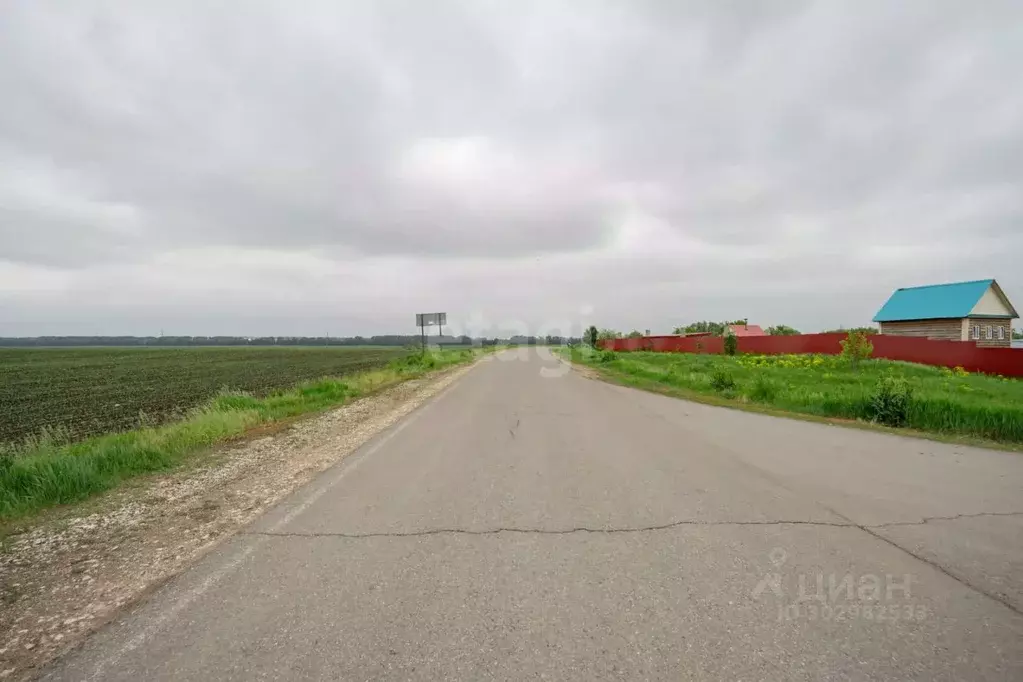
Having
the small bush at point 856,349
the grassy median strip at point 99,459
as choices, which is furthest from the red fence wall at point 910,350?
the grassy median strip at point 99,459

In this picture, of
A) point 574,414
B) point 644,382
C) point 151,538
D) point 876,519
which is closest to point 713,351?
point 644,382

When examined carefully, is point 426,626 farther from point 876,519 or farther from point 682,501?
point 876,519

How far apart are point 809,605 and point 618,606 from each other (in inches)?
47.4

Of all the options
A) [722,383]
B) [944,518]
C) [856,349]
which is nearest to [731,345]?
[856,349]

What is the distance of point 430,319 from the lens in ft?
184

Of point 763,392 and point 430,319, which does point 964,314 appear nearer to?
point 763,392

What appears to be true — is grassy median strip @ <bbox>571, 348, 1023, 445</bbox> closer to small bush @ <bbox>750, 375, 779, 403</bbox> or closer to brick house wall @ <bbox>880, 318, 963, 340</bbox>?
small bush @ <bbox>750, 375, 779, 403</bbox>

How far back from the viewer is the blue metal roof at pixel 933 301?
1275 inches

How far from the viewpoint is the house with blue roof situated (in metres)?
32.0

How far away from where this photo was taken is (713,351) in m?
47.0

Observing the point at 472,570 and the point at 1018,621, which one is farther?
the point at 472,570

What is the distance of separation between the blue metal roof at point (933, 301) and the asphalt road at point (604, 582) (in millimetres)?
34169

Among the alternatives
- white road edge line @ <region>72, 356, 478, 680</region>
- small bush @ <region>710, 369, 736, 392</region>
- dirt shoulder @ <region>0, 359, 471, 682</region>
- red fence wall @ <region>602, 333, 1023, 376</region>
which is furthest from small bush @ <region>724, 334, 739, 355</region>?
white road edge line @ <region>72, 356, 478, 680</region>

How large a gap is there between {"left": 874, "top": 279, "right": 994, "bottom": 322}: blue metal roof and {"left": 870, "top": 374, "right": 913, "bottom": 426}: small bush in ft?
94.3
